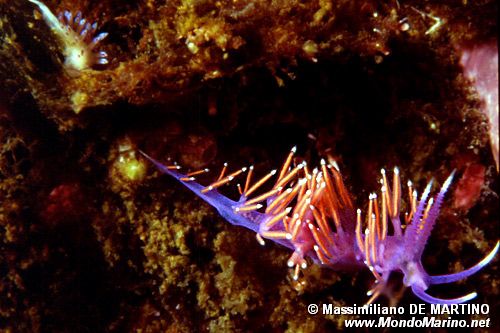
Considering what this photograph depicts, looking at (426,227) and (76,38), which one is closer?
(426,227)

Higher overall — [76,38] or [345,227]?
[76,38]

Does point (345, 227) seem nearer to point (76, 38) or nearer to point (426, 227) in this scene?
point (426, 227)

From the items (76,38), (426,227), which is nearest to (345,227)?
(426,227)

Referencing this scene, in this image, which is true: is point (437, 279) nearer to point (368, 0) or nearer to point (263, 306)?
point (263, 306)

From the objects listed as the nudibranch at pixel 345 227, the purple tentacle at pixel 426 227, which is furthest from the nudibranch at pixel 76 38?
the purple tentacle at pixel 426 227

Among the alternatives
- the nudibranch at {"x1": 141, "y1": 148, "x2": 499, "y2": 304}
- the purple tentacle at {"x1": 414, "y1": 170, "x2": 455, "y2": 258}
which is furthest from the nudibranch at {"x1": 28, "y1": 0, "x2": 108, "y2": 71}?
the purple tentacle at {"x1": 414, "y1": 170, "x2": 455, "y2": 258}

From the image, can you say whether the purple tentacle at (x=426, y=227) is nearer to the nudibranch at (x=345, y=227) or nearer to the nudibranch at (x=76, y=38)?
the nudibranch at (x=345, y=227)
